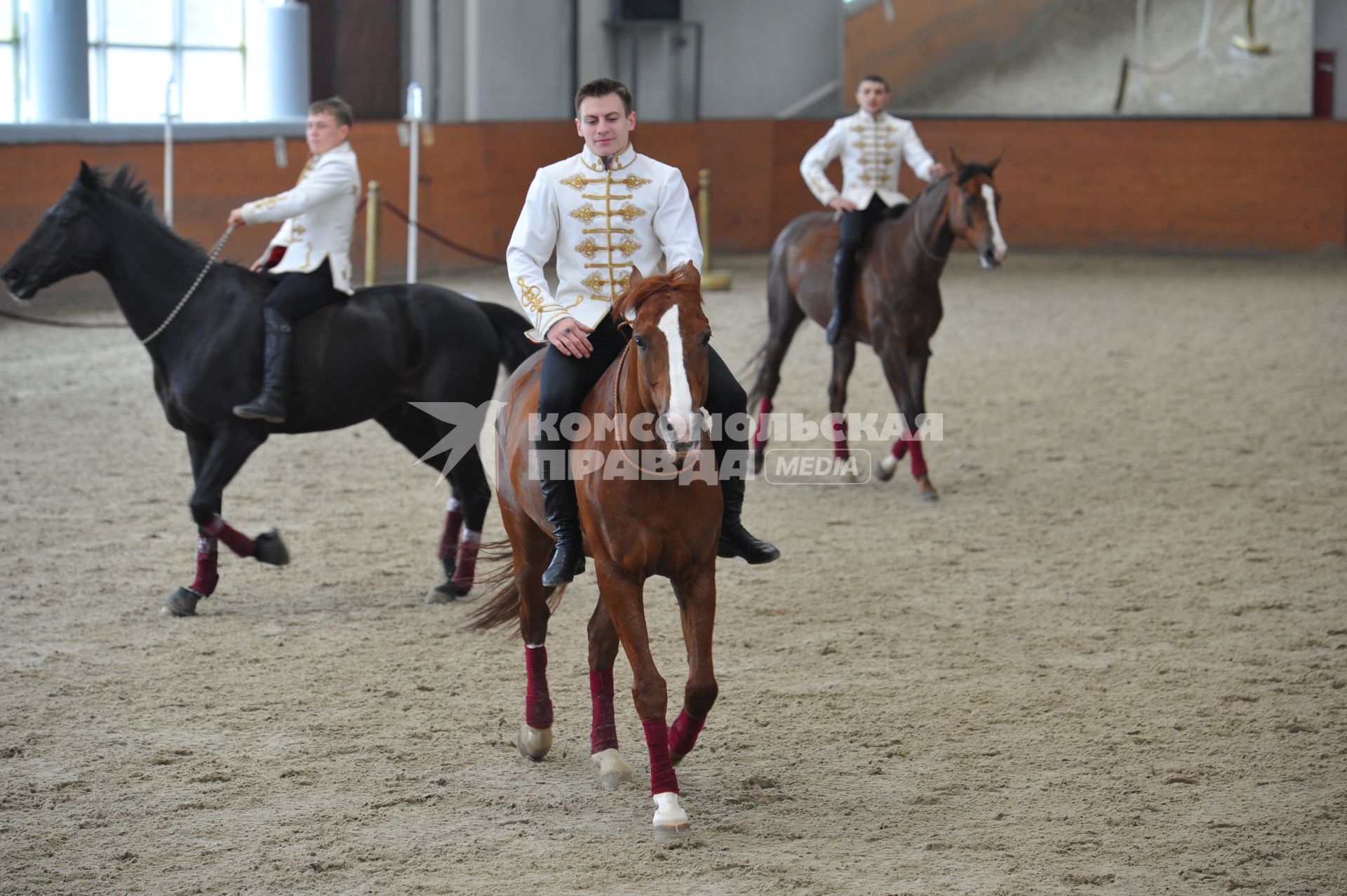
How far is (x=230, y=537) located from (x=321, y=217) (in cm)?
137

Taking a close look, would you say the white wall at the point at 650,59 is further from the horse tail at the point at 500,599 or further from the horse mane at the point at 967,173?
the horse tail at the point at 500,599

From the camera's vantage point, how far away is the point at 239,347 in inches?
222

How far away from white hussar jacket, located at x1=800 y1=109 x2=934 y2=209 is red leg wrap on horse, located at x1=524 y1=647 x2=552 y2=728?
14.9 ft

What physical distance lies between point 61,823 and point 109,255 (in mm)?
2742

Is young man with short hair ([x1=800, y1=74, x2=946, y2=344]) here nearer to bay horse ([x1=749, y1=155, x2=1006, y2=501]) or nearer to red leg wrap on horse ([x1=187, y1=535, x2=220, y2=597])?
bay horse ([x1=749, y1=155, x2=1006, y2=501])

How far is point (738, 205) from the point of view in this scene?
19.2 m

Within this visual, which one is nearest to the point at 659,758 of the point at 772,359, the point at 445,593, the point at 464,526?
the point at 445,593

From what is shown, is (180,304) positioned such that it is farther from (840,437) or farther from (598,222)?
(840,437)

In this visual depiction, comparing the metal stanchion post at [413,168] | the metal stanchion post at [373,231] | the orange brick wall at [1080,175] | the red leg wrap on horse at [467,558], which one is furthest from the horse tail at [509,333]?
the orange brick wall at [1080,175]

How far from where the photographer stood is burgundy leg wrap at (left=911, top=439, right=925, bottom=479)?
24.8ft

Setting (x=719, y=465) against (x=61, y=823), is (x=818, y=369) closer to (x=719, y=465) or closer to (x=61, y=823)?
(x=719, y=465)

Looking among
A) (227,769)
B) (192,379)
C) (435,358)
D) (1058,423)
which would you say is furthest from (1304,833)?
(1058,423)

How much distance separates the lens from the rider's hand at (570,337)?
12.4 feet

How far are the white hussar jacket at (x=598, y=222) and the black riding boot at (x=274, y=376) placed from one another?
6.24ft
